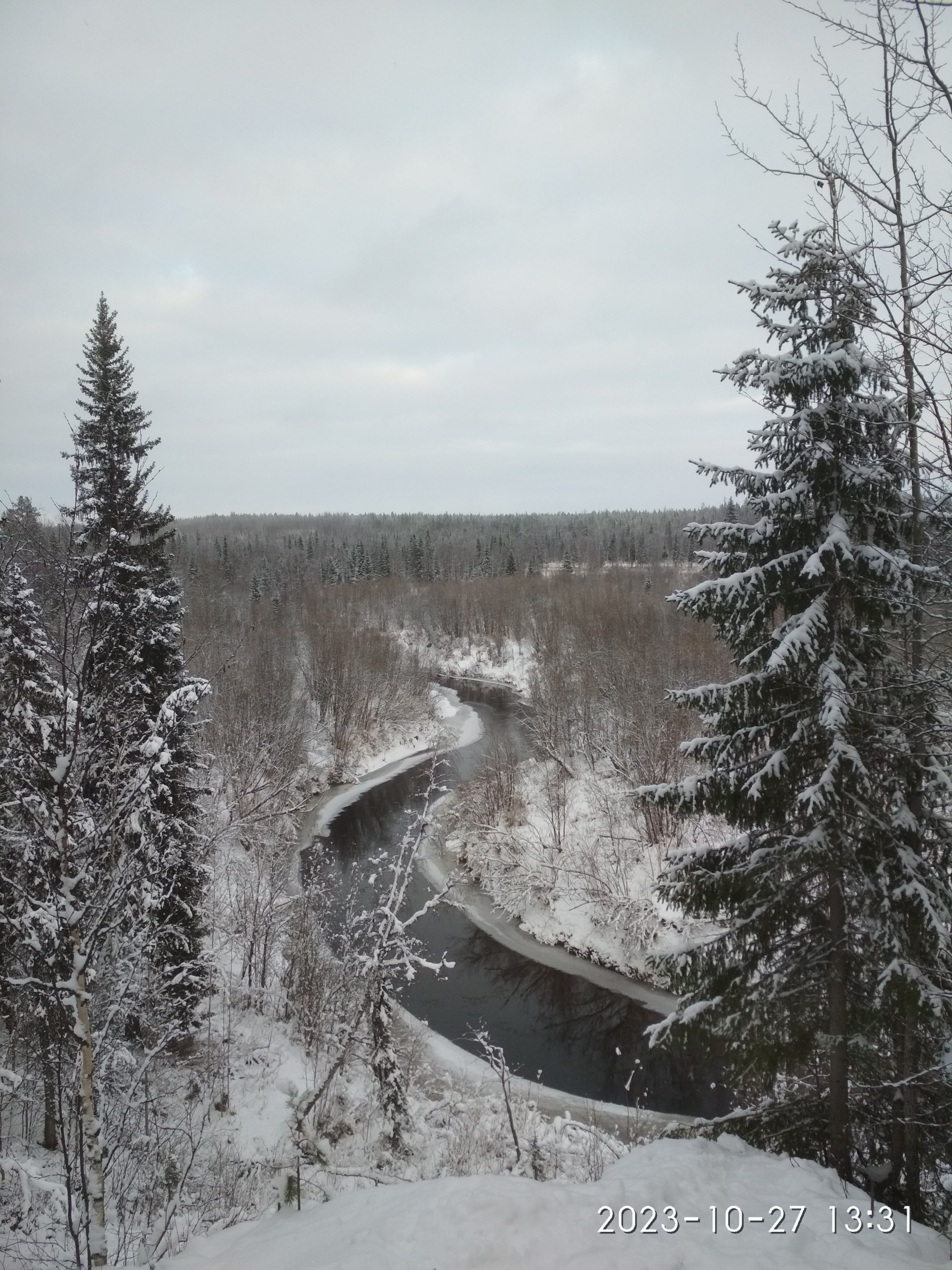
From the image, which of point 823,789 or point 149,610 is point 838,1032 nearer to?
point 823,789

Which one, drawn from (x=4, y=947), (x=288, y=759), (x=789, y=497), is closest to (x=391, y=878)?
(x=288, y=759)

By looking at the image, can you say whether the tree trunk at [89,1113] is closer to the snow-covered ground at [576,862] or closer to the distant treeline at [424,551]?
the snow-covered ground at [576,862]

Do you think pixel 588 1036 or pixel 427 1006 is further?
pixel 427 1006

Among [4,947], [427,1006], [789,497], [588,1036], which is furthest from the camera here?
[427,1006]

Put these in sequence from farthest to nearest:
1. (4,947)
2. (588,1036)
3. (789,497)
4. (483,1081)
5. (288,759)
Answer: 1. (288,759)
2. (588,1036)
3. (483,1081)
4. (4,947)
5. (789,497)

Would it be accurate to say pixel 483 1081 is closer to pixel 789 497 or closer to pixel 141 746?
pixel 141 746

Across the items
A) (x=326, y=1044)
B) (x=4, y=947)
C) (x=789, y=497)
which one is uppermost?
(x=789, y=497)
